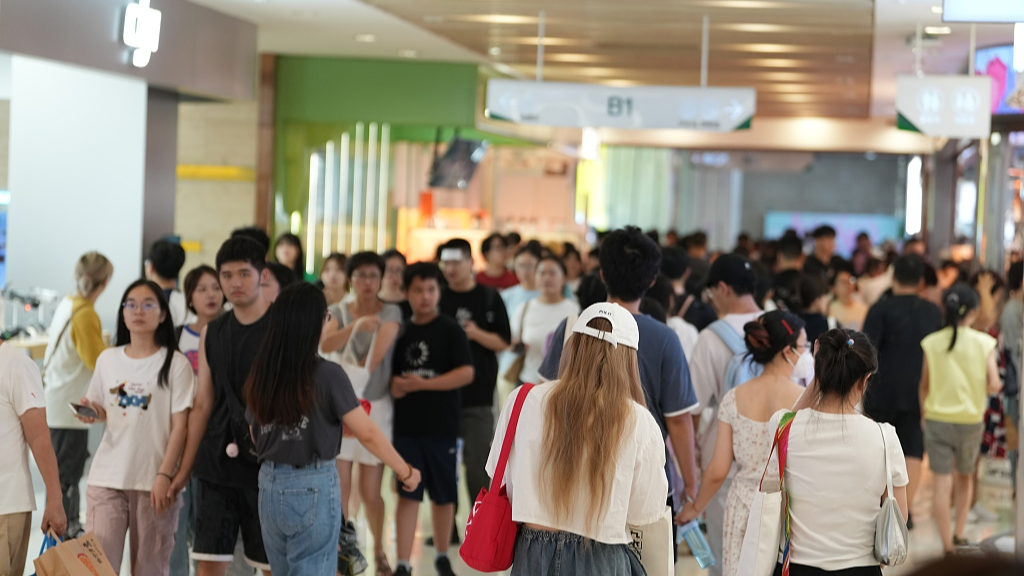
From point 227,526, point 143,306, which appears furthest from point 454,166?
point 227,526

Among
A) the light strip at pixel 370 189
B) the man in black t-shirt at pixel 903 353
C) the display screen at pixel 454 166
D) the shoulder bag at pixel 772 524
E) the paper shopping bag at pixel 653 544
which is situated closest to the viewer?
the paper shopping bag at pixel 653 544

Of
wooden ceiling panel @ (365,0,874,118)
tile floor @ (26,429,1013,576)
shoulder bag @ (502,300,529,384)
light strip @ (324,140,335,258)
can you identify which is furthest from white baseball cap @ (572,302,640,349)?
light strip @ (324,140,335,258)

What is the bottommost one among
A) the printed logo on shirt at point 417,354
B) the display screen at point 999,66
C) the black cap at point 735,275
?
the printed logo on shirt at point 417,354

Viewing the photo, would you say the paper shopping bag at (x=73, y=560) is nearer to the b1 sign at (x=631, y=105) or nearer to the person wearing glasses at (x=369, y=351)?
the person wearing glasses at (x=369, y=351)

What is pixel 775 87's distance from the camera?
12797mm

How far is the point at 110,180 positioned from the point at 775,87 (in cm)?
761

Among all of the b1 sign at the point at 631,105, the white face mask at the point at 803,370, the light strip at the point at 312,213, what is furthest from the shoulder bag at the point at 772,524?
the light strip at the point at 312,213

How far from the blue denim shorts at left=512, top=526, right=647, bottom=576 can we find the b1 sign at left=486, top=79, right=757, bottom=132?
5.42 m

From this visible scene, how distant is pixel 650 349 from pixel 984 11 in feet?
7.58

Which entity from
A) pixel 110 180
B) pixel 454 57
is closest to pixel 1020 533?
pixel 110 180

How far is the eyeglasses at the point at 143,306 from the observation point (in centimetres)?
437

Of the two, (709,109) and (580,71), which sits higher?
(580,71)

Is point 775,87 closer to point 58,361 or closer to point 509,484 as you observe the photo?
point 58,361

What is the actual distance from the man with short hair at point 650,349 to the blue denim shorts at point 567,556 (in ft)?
3.13
